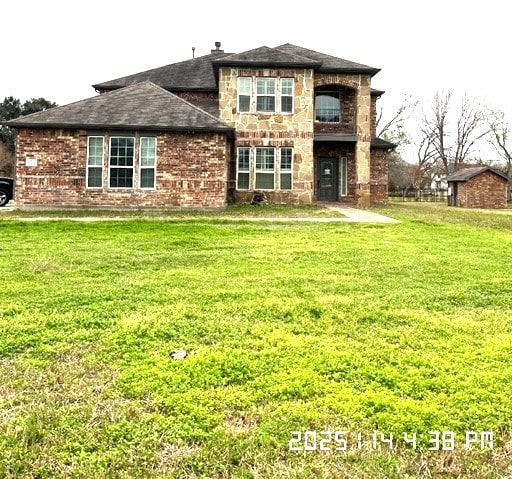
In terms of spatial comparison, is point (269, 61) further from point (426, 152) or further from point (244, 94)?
point (426, 152)

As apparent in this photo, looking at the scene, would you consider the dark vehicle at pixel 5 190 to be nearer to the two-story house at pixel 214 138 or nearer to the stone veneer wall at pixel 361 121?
the two-story house at pixel 214 138

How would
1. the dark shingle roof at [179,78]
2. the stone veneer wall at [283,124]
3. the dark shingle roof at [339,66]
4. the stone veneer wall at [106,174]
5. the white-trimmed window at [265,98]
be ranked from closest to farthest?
1. the stone veneer wall at [106,174]
2. the stone veneer wall at [283,124]
3. the white-trimmed window at [265,98]
4. the dark shingle roof at [339,66]
5. the dark shingle roof at [179,78]

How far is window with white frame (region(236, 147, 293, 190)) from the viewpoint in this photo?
21.4 meters

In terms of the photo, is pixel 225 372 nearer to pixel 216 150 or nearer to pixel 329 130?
pixel 216 150

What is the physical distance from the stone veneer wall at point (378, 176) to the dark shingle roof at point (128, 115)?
11.4 m

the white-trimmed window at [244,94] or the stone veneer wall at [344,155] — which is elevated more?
the white-trimmed window at [244,94]

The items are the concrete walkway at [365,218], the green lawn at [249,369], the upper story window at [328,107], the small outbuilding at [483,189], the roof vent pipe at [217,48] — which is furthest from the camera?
the small outbuilding at [483,189]

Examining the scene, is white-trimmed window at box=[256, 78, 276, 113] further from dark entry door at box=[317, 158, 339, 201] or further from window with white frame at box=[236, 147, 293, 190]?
dark entry door at box=[317, 158, 339, 201]

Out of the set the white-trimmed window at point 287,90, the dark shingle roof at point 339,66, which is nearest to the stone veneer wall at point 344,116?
the dark shingle roof at point 339,66

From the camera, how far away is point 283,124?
2120 centimetres

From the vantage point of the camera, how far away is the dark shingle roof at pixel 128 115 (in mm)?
17250
